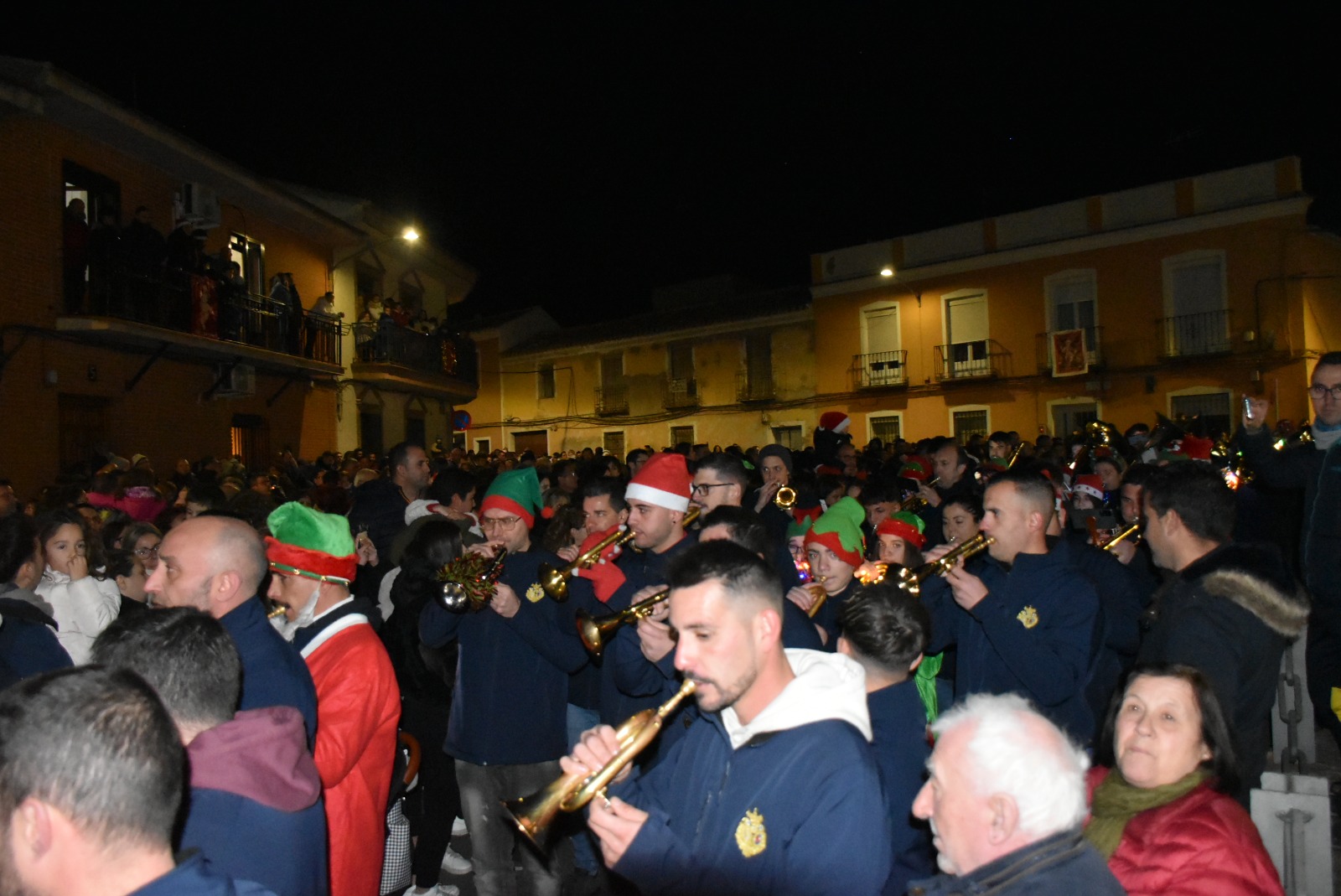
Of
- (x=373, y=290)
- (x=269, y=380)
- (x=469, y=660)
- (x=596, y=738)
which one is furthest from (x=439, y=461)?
(x=596, y=738)

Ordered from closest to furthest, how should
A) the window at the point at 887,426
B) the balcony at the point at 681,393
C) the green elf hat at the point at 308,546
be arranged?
1. the green elf hat at the point at 308,546
2. the window at the point at 887,426
3. the balcony at the point at 681,393

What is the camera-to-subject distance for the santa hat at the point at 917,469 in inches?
416

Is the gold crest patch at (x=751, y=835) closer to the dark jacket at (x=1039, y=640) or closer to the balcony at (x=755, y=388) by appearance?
the dark jacket at (x=1039, y=640)

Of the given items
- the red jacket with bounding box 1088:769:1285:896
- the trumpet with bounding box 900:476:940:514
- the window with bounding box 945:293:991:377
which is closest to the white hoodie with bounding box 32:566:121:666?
the red jacket with bounding box 1088:769:1285:896

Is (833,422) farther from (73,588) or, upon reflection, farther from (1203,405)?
(1203,405)

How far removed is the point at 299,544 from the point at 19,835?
83.9 inches

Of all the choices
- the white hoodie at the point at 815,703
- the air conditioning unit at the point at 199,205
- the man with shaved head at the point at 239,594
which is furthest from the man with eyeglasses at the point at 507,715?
the air conditioning unit at the point at 199,205

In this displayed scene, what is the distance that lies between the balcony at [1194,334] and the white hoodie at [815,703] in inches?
1002

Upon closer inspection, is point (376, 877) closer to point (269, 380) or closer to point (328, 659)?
point (328, 659)

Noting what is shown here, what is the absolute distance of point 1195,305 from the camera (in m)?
24.1

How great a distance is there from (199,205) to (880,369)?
2086cm

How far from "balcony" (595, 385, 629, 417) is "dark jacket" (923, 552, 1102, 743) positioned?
31.9 m

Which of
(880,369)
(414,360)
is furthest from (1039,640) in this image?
(880,369)

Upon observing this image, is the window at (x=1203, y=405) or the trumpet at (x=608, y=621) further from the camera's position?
the window at (x=1203, y=405)
